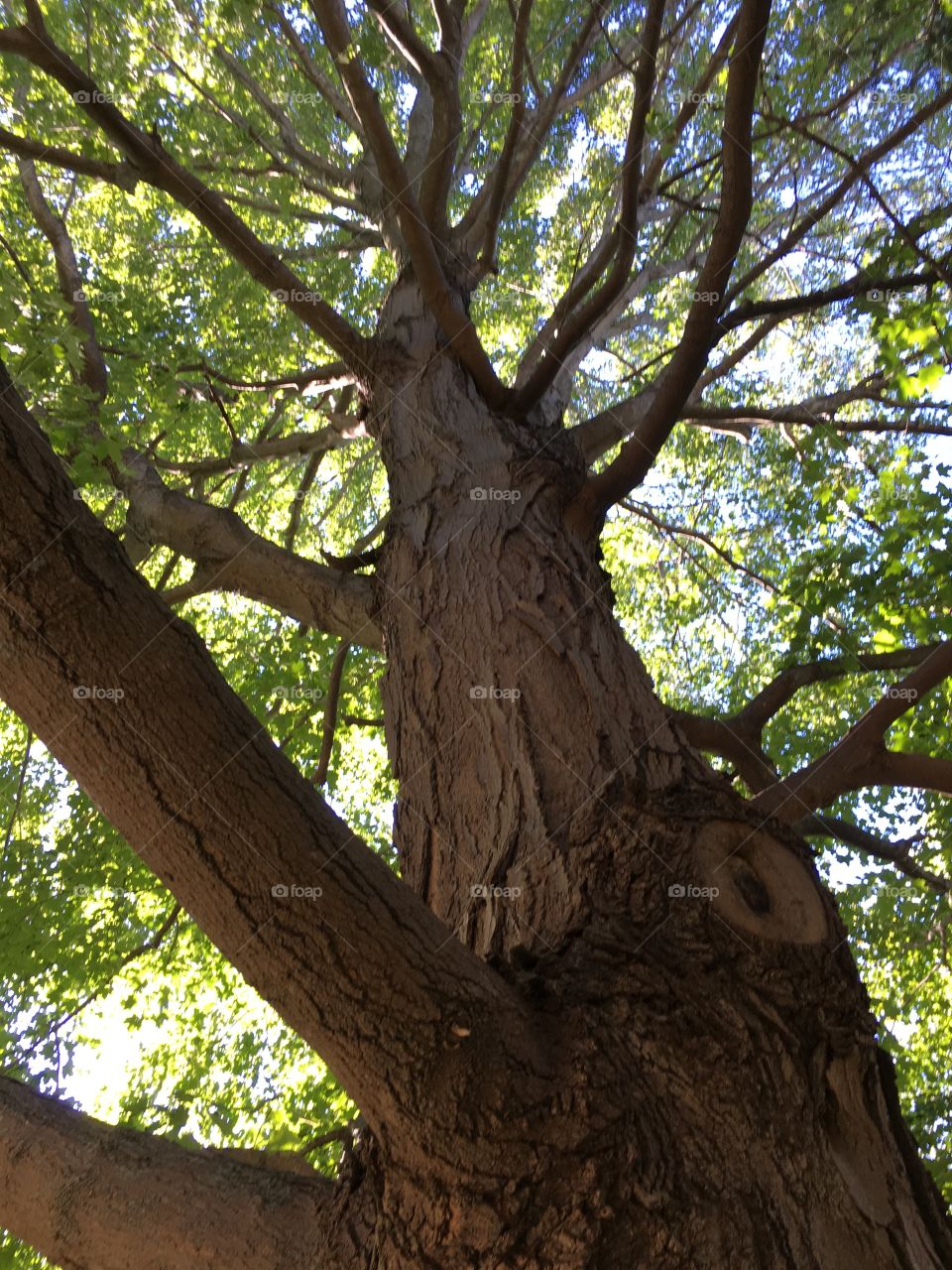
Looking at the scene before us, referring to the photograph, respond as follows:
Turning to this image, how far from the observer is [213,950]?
6.47m

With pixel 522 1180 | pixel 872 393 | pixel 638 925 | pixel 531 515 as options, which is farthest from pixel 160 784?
pixel 872 393

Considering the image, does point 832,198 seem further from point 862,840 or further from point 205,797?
point 205,797

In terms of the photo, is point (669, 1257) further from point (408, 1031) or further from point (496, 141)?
point (496, 141)

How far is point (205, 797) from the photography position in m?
1.53

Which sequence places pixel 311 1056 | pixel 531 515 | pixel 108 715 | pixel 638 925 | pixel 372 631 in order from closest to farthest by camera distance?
pixel 108 715 → pixel 638 925 → pixel 531 515 → pixel 372 631 → pixel 311 1056

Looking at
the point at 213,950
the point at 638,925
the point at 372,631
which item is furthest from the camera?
the point at 213,950

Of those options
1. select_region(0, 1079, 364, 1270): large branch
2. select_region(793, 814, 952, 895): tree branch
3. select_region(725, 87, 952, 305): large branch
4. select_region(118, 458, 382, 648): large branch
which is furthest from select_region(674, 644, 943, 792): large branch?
select_region(0, 1079, 364, 1270): large branch

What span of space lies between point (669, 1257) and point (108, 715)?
1281 mm

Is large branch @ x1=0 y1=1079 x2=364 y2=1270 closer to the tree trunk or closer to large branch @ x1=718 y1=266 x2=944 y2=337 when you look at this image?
the tree trunk

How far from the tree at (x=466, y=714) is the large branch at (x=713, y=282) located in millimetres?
14

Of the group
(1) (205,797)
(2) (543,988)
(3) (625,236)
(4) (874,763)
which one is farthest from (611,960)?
(3) (625,236)

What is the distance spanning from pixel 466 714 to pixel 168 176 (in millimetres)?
2289

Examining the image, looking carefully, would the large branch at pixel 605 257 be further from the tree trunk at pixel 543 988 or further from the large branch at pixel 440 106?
the tree trunk at pixel 543 988

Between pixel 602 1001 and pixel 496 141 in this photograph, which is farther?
pixel 496 141
